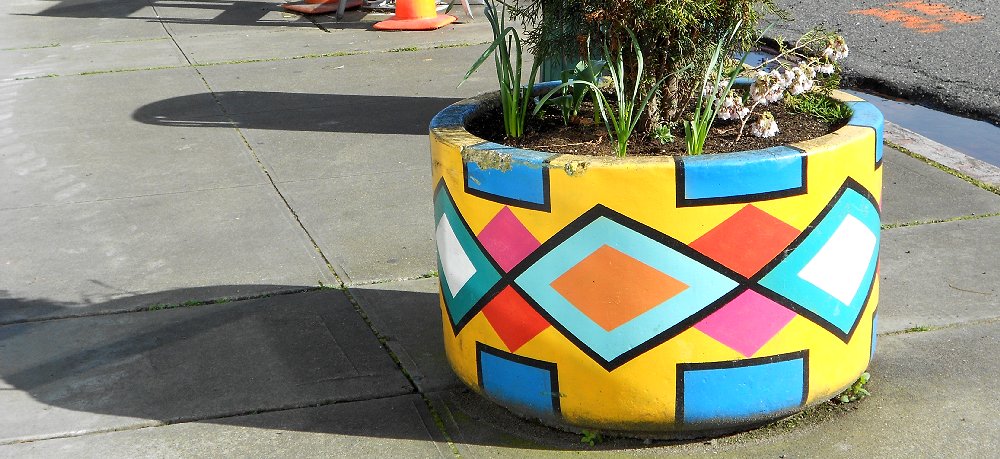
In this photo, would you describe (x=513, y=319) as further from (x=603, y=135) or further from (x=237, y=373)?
(x=237, y=373)

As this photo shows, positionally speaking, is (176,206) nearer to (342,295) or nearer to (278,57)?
(342,295)

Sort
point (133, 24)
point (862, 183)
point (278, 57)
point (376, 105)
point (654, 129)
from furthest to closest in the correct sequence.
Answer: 1. point (133, 24)
2. point (278, 57)
3. point (376, 105)
4. point (654, 129)
5. point (862, 183)

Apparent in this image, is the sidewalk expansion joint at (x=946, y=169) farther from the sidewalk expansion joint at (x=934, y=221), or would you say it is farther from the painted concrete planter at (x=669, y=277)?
the painted concrete planter at (x=669, y=277)

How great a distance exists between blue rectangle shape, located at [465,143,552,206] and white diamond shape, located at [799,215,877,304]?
0.73m

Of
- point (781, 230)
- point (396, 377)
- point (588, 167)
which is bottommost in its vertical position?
point (396, 377)

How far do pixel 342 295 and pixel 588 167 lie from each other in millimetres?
1710

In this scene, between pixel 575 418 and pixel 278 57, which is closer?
pixel 575 418

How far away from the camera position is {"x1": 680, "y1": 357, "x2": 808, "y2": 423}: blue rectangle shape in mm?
2877

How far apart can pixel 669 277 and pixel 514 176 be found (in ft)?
1.58

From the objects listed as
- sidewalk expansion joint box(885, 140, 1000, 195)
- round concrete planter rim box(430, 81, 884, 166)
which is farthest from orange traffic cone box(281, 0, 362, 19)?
round concrete planter rim box(430, 81, 884, 166)

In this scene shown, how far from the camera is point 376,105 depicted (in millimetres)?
7047

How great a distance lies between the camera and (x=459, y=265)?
3.14 meters

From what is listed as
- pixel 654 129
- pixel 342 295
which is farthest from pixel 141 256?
pixel 654 129

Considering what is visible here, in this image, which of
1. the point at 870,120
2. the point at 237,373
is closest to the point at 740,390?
the point at 870,120
